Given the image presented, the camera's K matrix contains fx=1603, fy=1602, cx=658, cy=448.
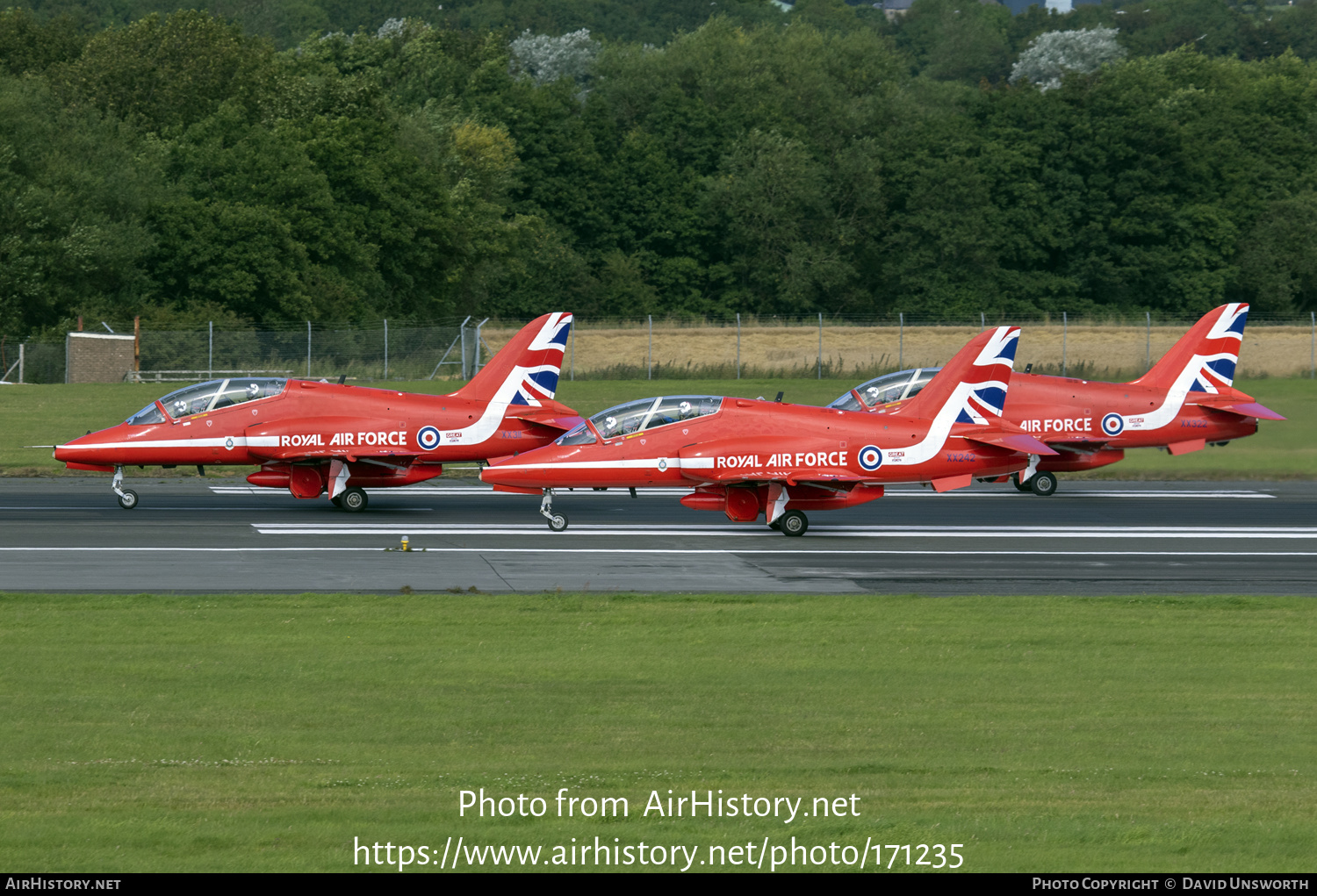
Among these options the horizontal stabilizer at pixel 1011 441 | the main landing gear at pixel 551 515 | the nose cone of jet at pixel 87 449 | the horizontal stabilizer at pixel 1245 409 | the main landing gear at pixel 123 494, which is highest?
the horizontal stabilizer at pixel 1245 409

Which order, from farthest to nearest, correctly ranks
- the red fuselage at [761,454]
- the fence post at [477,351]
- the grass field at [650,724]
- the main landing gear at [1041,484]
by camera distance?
the fence post at [477,351], the main landing gear at [1041,484], the red fuselage at [761,454], the grass field at [650,724]

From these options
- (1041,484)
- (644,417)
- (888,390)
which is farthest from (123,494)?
(1041,484)

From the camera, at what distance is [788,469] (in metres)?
25.9

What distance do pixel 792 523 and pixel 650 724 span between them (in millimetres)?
14244

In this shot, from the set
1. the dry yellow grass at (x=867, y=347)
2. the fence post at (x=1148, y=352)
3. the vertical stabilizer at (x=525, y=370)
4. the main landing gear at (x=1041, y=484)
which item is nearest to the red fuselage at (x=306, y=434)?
the vertical stabilizer at (x=525, y=370)

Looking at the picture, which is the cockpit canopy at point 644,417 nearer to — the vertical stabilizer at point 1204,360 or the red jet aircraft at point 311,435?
the red jet aircraft at point 311,435

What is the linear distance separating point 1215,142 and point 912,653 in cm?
8817

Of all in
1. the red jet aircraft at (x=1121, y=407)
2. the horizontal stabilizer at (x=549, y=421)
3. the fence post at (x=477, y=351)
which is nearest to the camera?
the horizontal stabilizer at (x=549, y=421)

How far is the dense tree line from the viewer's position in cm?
6612

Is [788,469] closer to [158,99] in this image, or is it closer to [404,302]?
[404,302]

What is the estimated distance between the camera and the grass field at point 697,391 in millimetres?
34469

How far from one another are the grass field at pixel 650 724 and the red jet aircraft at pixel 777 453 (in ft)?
23.3

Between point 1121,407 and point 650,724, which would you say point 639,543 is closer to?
point 1121,407

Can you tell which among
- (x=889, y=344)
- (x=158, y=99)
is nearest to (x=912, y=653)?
(x=889, y=344)
